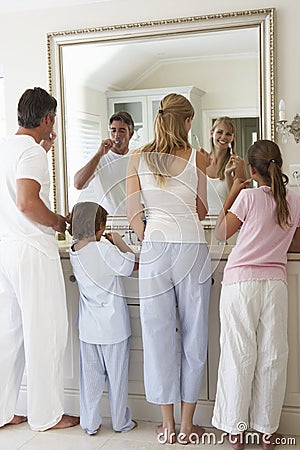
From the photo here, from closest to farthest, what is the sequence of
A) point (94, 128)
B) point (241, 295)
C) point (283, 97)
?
point (241, 295) → point (283, 97) → point (94, 128)

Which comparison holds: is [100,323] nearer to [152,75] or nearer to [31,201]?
[31,201]

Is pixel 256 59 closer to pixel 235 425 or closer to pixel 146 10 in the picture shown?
pixel 146 10

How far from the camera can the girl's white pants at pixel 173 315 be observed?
257cm

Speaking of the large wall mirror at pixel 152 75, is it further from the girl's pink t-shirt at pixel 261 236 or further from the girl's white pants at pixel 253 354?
the girl's white pants at pixel 253 354

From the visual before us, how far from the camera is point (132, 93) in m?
3.24

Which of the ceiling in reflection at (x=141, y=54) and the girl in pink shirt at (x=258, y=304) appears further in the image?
the ceiling in reflection at (x=141, y=54)

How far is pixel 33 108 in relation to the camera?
8.69 ft

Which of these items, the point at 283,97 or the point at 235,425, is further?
the point at 283,97

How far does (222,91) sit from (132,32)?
562 mm

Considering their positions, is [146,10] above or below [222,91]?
above

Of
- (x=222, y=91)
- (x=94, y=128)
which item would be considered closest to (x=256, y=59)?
(x=222, y=91)

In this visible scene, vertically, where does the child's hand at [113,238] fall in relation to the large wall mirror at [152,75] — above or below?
below

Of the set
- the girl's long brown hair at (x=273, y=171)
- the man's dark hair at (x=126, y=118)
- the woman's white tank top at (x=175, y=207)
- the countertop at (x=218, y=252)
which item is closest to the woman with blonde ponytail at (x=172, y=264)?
the woman's white tank top at (x=175, y=207)

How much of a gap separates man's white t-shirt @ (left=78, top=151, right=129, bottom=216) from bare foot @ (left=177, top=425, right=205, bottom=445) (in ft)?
3.60
